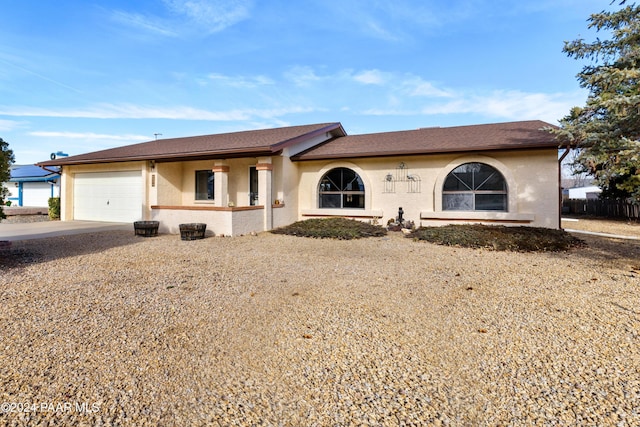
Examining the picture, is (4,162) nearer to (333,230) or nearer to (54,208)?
(333,230)

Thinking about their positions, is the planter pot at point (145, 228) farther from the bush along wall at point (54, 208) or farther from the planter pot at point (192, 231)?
the bush along wall at point (54, 208)

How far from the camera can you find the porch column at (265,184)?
1171 centimetres

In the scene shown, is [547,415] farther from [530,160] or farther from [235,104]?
[235,104]

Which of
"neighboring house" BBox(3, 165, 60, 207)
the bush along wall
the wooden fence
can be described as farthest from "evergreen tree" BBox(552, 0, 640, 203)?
"neighboring house" BBox(3, 165, 60, 207)

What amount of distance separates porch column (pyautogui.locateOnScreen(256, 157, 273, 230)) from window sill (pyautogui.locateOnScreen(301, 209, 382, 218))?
2162 mm

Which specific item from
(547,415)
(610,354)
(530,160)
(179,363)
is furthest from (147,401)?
(530,160)

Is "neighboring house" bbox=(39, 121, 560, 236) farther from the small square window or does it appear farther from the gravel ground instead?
the gravel ground

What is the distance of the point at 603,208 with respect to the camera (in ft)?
66.1

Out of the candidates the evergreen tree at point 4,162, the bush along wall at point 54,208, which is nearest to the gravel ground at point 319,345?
the evergreen tree at point 4,162

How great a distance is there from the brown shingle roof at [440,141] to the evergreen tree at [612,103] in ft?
5.97

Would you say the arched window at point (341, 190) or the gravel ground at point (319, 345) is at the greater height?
the arched window at point (341, 190)

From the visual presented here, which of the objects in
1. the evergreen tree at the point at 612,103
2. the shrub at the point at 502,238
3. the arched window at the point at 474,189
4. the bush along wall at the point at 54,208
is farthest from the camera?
the bush along wall at the point at 54,208

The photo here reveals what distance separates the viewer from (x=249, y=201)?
1353 centimetres

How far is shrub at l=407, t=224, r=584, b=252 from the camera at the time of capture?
8.16m
